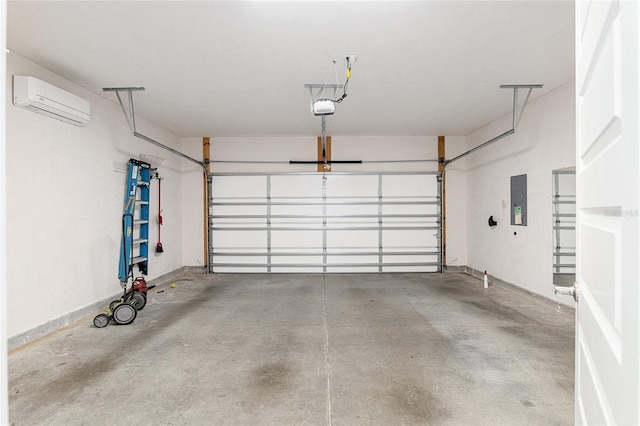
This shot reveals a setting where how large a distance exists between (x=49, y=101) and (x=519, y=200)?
612 cm

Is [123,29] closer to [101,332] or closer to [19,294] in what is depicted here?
[19,294]

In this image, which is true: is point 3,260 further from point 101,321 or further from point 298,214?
point 298,214

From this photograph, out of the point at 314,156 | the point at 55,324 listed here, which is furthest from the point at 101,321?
the point at 314,156

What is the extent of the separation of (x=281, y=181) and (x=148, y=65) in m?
3.69

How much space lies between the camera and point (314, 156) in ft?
22.4

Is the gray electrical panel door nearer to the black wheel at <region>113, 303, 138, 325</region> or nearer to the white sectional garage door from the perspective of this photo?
the white sectional garage door

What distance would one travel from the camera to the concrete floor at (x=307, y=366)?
207cm

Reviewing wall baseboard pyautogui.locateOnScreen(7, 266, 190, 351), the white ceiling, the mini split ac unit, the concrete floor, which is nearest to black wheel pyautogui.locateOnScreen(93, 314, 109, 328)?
the concrete floor

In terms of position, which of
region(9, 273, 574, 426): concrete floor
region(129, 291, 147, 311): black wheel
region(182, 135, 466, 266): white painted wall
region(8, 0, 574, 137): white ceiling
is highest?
region(8, 0, 574, 137): white ceiling

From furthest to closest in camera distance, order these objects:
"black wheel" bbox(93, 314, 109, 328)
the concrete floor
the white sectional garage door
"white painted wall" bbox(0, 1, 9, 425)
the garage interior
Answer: the white sectional garage door → "black wheel" bbox(93, 314, 109, 328) → the garage interior → the concrete floor → "white painted wall" bbox(0, 1, 9, 425)

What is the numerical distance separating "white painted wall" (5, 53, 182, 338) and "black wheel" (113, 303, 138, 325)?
23.3 inches

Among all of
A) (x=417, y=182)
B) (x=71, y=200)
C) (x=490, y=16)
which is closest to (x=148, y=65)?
(x=71, y=200)

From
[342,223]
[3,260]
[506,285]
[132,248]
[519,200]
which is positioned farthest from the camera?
[342,223]

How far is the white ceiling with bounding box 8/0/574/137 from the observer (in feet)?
8.05
